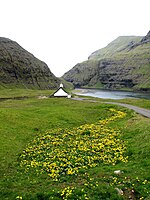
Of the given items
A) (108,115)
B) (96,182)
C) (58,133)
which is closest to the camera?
(96,182)

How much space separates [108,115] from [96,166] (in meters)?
30.5

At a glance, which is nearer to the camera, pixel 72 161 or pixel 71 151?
pixel 72 161

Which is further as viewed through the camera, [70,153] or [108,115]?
[108,115]

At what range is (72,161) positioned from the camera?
2530 centimetres

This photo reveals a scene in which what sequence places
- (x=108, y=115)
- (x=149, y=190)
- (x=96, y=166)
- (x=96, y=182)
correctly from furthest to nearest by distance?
(x=108, y=115)
(x=96, y=166)
(x=96, y=182)
(x=149, y=190)

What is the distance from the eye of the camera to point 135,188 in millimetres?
18969

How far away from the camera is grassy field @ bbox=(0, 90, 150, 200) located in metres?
18.9

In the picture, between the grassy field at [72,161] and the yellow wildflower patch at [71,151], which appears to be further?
the yellow wildflower patch at [71,151]

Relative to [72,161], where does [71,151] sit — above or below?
above

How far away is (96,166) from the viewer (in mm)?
24266

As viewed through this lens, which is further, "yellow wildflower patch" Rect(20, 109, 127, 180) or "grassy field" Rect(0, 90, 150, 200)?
"yellow wildflower patch" Rect(20, 109, 127, 180)

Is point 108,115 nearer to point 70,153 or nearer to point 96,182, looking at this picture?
point 70,153

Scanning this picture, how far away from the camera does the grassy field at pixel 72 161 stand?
1891 centimetres

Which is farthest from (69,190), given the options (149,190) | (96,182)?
(149,190)
